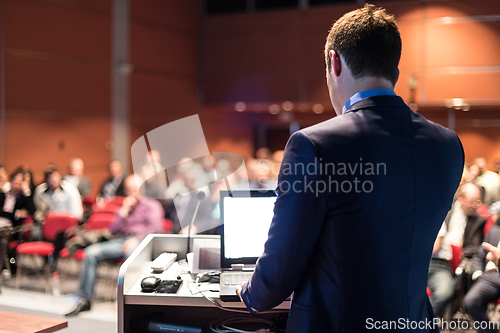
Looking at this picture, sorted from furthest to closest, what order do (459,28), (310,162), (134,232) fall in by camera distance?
(459,28)
(134,232)
(310,162)

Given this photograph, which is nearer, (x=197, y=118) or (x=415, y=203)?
(x=415, y=203)

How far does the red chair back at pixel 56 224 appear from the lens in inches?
193

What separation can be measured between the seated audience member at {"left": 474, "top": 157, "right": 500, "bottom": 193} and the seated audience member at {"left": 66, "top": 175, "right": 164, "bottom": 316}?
398cm

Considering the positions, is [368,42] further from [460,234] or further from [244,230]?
[460,234]

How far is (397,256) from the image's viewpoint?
3.28 ft

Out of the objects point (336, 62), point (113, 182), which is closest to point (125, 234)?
point (113, 182)

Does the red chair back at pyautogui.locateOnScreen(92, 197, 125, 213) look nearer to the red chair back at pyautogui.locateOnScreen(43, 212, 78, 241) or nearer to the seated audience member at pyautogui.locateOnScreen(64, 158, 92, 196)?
the red chair back at pyautogui.locateOnScreen(43, 212, 78, 241)

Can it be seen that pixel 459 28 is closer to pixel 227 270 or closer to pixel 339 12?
pixel 339 12

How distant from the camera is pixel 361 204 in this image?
0.97m

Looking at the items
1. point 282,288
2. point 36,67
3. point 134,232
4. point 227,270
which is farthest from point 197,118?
point 282,288

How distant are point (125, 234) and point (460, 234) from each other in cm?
332

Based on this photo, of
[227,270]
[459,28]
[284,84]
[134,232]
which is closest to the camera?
[227,270]

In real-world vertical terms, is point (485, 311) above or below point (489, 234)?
→ below

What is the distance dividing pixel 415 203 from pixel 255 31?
30.7ft
